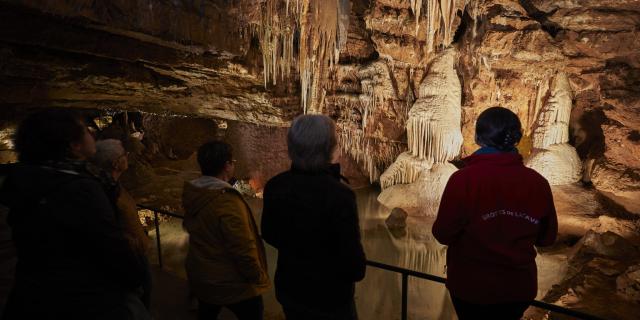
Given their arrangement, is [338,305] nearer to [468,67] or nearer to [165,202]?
[468,67]

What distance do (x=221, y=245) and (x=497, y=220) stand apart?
3.89ft

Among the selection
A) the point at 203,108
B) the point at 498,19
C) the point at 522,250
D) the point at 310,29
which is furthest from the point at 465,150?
the point at 522,250

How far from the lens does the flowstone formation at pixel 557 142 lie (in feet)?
26.0

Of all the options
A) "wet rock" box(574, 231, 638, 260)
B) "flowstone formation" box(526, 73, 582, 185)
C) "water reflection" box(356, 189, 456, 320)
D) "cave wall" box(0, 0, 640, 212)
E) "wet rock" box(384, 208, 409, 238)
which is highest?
"cave wall" box(0, 0, 640, 212)

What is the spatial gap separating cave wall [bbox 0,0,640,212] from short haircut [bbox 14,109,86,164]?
160 inches

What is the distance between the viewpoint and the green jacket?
1603 millimetres

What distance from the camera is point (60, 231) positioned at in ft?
3.55

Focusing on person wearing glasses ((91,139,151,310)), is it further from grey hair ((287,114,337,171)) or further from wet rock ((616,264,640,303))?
wet rock ((616,264,640,303))

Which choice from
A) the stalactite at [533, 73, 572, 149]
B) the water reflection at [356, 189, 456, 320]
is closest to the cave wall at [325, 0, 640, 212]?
the stalactite at [533, 73, 572, 149]

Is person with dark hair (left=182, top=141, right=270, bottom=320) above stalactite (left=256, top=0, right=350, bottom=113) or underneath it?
underneath

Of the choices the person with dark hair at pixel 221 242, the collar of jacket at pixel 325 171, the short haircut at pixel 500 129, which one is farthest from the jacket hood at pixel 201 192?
the short haircut at pixel 500 129

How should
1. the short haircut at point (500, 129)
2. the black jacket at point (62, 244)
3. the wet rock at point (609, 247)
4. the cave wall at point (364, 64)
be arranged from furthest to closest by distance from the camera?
the cave wall at point (364, 64) < the wet rock at point (609, 247) < the short haircut at point (500, 129) < the black jacket at point (62, 244)

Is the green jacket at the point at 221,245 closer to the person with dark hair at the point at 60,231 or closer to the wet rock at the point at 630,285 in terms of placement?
the person with dark hair at the point at 60,231

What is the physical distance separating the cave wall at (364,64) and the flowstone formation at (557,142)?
28 cm
